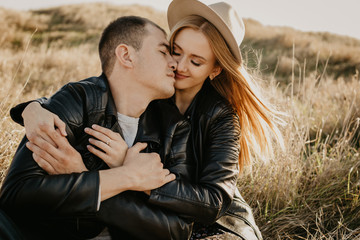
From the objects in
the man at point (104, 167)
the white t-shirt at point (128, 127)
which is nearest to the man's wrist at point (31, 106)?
the man at point (104, 167)

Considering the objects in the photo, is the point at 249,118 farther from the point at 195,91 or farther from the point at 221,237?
the point at 221,237

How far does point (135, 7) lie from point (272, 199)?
2529 centimetres

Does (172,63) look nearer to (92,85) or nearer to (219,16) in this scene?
(219,16)

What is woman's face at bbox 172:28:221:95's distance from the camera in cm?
287

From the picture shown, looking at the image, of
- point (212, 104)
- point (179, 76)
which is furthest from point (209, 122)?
point (179, 76)

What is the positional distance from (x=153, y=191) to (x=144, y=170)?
0.47ft

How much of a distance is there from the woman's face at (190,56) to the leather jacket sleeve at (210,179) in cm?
34

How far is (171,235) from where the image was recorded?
2.22m

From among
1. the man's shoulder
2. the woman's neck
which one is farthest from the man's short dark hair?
the woman's neck

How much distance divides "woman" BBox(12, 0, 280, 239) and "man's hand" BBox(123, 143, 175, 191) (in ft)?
0.21

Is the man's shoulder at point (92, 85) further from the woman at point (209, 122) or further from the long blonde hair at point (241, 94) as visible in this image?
the long blonde hair at point (241, 94)

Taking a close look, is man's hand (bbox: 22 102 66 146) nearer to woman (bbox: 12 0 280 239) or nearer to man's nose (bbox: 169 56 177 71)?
woman (bbox: 12 0 280 239)

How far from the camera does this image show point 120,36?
9.29ft

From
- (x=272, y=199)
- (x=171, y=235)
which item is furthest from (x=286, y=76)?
(x=171, y=235)
